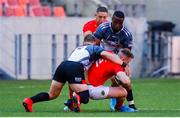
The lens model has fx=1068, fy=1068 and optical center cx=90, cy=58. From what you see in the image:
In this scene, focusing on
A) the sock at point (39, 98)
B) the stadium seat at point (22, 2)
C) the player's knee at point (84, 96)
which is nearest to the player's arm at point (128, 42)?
the player's knee at point (84, 96)

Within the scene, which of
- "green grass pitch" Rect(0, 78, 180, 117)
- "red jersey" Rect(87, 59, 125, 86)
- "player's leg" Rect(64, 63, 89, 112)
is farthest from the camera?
"red jersey" Rect(87, 59, 125, 86)

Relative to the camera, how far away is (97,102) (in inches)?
783

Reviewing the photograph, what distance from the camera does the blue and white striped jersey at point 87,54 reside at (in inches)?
647

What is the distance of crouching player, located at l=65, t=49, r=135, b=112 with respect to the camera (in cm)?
1656

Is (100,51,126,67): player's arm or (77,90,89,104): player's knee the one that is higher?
(100,51,126,67): player's arm

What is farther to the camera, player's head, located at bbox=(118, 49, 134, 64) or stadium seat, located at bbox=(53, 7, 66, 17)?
stadium seat, located at bbox=(53, 7, 66, 17)

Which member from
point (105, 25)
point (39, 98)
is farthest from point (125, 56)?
point (39, 98)

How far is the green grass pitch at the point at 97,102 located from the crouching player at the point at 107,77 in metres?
0.30

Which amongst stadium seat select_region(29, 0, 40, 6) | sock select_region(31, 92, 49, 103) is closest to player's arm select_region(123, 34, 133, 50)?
sock select_region(31, 92, 49, 103)

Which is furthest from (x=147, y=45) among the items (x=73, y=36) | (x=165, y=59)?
(x=73, y=36)

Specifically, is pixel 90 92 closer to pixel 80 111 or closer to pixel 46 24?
pixel 80 111

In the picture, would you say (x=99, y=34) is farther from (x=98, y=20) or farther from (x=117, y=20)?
(x=98, y=20)

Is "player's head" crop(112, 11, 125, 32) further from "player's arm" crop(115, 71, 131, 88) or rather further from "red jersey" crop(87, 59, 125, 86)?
"player's arm" crop(115, 71, 131, 88)

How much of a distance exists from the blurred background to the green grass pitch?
2.12m
